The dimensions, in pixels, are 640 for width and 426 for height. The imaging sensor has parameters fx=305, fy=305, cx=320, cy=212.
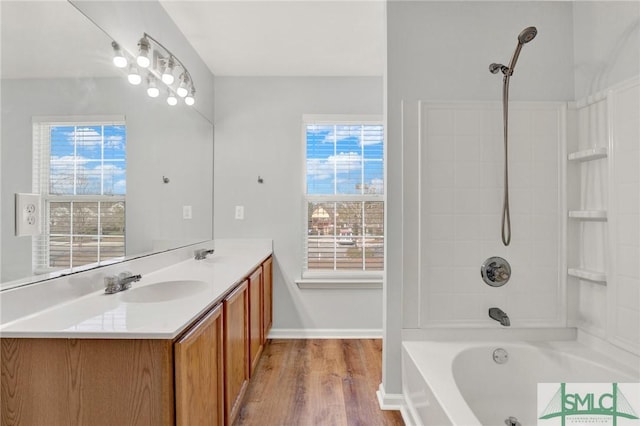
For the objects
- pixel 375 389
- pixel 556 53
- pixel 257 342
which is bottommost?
pixel 375 389

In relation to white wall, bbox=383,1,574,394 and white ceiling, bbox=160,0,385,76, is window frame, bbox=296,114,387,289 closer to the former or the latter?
white ceiling, bbox=160,0,385,76

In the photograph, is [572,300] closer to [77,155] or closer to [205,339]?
[205,339]

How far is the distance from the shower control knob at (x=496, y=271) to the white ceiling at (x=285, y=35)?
1.56m

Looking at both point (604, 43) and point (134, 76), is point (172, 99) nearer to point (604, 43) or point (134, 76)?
point (134, 76)

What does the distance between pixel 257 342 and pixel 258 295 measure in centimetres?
34

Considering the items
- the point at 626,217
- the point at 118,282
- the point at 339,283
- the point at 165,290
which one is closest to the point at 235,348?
the point at 165,290

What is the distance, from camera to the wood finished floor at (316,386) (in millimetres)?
1785

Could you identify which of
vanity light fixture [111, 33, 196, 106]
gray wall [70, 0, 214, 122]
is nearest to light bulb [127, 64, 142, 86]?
vanity light fixture [111, 33, 196, 106]

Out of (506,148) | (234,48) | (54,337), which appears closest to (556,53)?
(506,148)

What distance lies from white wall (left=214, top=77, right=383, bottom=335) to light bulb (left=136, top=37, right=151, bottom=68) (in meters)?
1.20

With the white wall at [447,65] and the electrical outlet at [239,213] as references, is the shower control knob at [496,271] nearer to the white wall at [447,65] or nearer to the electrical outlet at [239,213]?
the white wall at [447,65]

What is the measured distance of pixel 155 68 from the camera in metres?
1.95

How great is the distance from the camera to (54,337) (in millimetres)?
956

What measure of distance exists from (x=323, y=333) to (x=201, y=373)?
73.3 inches
